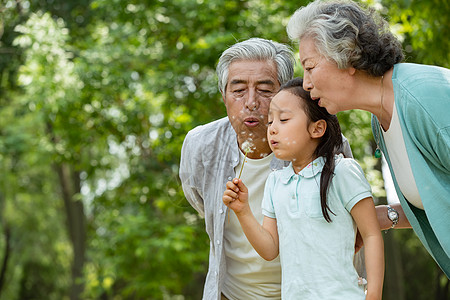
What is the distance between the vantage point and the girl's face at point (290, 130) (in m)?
2.35

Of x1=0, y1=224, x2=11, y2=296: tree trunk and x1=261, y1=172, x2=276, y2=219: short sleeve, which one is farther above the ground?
x1=261, y1=172, x2=276, y2=219: short sleeve

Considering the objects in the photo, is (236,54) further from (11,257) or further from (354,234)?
(11,257)

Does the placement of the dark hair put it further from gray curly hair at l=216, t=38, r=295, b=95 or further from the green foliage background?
the green foliage background

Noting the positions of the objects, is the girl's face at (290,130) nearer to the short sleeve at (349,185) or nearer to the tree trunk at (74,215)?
the short sleeve at (349,185)

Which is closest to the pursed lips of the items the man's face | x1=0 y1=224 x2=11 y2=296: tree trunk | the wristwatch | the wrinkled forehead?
the man's face

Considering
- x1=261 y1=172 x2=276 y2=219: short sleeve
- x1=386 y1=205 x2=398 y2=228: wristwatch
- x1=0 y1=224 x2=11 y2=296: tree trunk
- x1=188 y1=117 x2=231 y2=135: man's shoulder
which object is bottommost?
x1=0 y1=224 x2=11 y2=296: tree trunk

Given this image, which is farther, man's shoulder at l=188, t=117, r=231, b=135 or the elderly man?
man's shoulder at l=188, t=117, r=231, b=135

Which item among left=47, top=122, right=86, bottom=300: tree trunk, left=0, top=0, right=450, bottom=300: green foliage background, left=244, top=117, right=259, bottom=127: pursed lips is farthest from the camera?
left=47, top=122, right=86, bottom=300: tree trunk

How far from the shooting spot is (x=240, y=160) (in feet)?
10.1

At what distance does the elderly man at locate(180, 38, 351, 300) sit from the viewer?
290cm

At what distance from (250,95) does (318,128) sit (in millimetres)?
558

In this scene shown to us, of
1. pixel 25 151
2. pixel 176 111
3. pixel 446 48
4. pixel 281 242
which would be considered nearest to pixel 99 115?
pixel 176 111

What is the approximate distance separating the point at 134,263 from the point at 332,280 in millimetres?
6861

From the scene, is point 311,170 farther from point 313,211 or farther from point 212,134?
Answer: point 212,134
